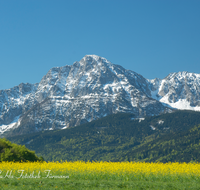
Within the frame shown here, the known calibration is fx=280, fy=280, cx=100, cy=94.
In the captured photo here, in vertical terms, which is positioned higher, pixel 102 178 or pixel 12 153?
pixel 12 153

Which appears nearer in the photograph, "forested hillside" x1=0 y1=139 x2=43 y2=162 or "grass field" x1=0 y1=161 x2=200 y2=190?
"grass field" x1=0 y1=161 x2=200 y2=190

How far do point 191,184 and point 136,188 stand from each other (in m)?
6.81

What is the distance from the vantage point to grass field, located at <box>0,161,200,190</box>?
1176 inches

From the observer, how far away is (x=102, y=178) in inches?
1323

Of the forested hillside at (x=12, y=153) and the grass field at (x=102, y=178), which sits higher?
the forested hillside at (x=12, y=153)

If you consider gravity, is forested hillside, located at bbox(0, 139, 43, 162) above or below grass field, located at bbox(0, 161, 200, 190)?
above

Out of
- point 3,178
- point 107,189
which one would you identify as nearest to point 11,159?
point 3,178

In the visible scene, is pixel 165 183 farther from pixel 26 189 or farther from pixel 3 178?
pixel 3 178

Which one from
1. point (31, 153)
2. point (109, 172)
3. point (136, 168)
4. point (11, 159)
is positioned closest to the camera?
point (109, 172)

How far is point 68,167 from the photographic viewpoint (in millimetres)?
39438

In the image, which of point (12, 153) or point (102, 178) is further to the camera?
point (12, 153)

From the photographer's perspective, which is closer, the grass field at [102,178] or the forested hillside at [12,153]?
the grass field at [102,178]

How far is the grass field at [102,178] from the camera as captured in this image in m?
29.9

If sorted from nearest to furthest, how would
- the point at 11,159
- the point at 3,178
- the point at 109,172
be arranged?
the point at 3,178 < the point at 109,172 < the point at 11,159
